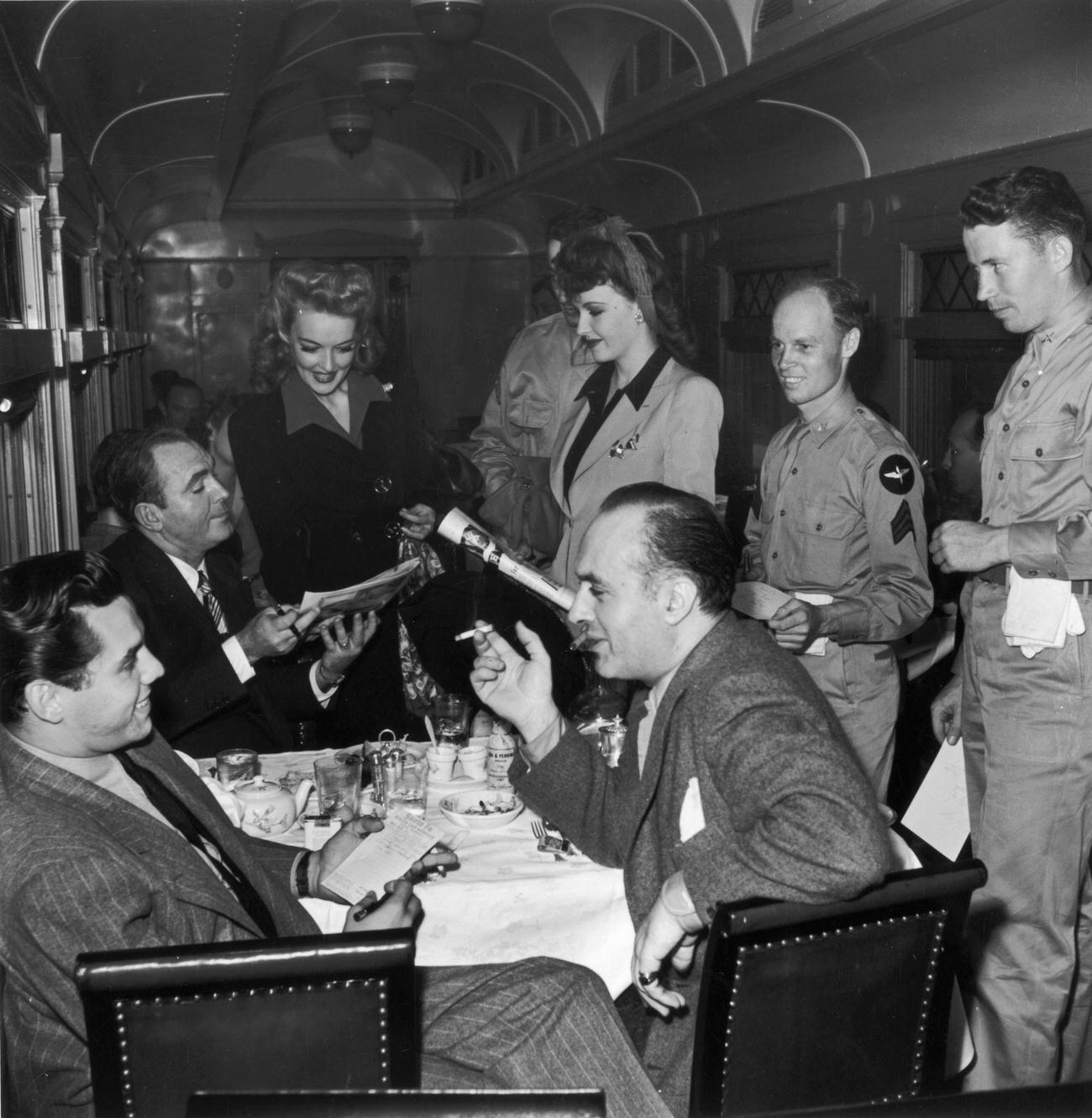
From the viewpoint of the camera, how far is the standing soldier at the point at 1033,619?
2.27m

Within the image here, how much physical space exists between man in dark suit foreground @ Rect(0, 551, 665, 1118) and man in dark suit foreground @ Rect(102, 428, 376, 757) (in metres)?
0.80

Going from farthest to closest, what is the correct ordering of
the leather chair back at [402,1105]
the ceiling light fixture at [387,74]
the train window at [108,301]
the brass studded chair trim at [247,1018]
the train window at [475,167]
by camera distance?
the train window at [108,301] < the train window at [475,167] < the ceiling light fixture at [387,74] < the brass studded chair trim at [247,1018] < the leather chair back at [402,1105]

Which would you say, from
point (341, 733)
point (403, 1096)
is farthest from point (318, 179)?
point (403, 1096)

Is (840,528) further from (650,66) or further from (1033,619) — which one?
(650,66)

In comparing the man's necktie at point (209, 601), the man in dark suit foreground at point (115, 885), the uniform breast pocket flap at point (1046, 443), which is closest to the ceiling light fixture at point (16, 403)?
the man's necktie at point (209, 601)

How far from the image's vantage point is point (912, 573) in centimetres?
286

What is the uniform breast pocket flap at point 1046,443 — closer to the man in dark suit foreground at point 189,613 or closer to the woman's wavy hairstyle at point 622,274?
the woman's wavy hairstyle at point 622,274

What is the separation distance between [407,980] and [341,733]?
179 cm

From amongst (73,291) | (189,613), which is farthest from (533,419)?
(73,291)

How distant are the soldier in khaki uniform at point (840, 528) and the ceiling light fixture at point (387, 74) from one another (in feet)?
5.05

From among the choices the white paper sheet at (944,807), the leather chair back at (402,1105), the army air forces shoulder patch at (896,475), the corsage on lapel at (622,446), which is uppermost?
the corsage on lapel at (622,446)

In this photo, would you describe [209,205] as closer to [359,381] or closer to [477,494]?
[359,381]

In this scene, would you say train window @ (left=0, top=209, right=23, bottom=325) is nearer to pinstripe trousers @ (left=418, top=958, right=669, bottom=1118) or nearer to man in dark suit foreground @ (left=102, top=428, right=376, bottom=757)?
man in dark suit foreground @ (left=102, top=428, right=376, bottom=757)

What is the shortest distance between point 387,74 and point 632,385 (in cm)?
135
